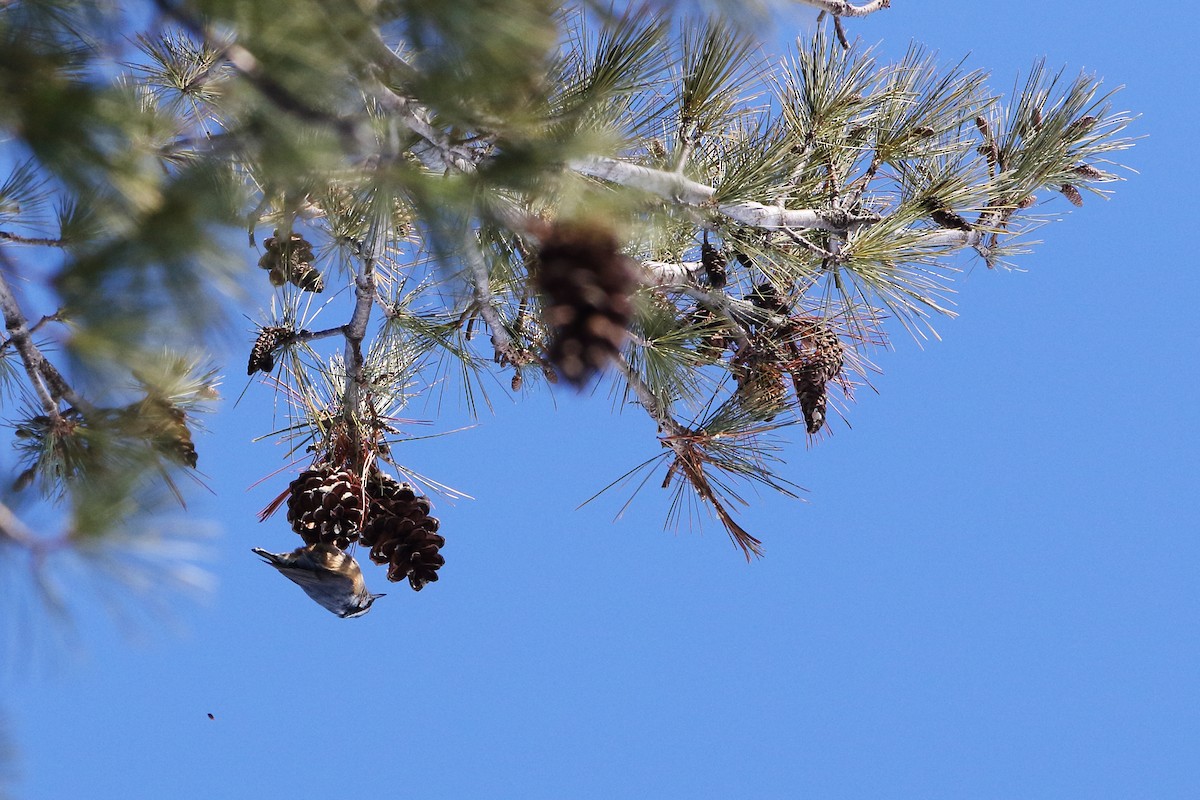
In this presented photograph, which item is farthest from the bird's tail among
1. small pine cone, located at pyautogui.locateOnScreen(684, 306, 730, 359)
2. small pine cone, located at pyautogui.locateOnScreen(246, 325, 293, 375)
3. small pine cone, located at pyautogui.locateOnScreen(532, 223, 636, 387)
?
small pine cone, located at pyautogui.locateOnScreen(532, 223, 636, 387)

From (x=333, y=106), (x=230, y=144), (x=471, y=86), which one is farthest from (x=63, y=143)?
(x=471, y=86)

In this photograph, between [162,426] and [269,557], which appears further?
[269,557]

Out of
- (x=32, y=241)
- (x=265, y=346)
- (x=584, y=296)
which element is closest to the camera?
(x=584, y=296)

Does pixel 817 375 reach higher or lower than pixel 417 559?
higher

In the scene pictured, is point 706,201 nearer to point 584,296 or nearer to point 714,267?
point 714,267

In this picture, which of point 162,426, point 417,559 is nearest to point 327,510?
point 417,559

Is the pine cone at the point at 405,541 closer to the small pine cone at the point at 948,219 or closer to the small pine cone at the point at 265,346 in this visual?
the small pine cone at the point at 265,346

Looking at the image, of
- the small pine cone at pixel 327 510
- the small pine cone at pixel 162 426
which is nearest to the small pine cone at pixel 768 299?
the small pine cone at pixel 327 510
